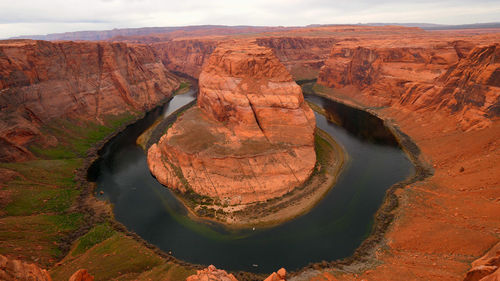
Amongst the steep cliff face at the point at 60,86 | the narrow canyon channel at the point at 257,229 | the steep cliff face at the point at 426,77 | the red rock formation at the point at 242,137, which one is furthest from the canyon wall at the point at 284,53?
the narrow canyon channel at the point at 257,229

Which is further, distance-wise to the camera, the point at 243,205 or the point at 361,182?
the point at 361,182

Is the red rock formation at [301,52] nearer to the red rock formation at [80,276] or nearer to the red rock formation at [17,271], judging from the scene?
the red rock formation at [80,276]

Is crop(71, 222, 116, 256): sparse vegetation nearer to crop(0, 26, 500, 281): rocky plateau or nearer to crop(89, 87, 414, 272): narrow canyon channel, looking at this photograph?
crop(0, 26, 500, 281): rocky plateau

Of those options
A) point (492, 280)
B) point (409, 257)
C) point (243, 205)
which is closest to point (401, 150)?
point (409, 257)

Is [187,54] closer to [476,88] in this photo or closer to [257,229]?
[476,88]

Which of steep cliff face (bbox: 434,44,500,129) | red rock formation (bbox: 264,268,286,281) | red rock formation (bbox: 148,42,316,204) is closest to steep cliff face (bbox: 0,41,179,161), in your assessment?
red rock formation (bbox: 148,42,316,204)

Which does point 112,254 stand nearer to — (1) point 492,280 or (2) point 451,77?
(1) point 492,280
